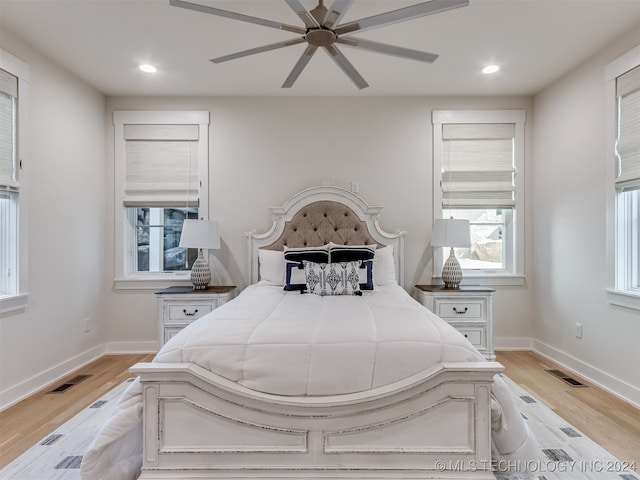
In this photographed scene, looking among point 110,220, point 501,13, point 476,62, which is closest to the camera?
point 501,13

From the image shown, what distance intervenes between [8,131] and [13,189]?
41 cm

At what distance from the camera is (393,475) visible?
1503 mm

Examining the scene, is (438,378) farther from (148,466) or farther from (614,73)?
(614,73)

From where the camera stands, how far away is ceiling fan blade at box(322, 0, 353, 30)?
1.53 metres

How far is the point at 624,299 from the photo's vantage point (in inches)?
101

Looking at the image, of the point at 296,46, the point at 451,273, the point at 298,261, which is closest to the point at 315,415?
the point at 298,261

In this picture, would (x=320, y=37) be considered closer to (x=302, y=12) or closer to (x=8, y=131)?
(x=302, y=12)

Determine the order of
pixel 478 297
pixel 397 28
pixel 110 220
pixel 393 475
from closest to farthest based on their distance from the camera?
pixel 393 475
pixel 397 28
pixel 478 297
pixel 110 220

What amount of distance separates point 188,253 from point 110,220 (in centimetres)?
85

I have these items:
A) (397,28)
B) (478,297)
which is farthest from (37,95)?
(478,297)

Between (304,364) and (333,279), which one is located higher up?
(333,279)

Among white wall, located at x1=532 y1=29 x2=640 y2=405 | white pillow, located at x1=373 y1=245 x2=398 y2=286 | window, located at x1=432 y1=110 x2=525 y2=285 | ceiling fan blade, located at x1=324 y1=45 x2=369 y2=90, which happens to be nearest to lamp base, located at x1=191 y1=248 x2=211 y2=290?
white pillow, located at x1=373 y1=245 x2=398 y2=286

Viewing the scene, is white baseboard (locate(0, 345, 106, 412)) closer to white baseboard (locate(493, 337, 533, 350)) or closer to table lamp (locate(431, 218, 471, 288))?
table lamp (locate(431, 218, 471, 288))

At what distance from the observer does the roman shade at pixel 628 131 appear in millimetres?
2500
